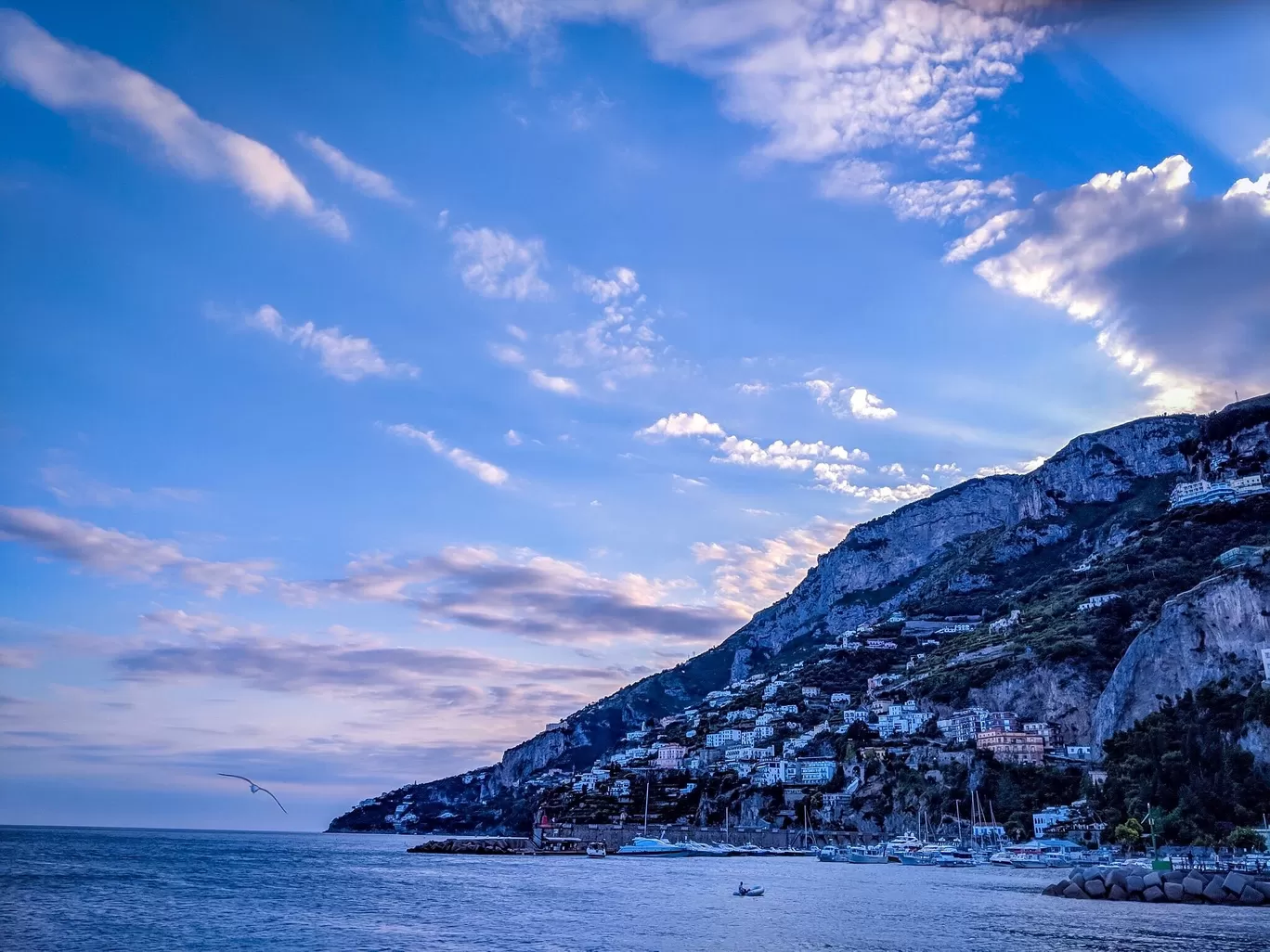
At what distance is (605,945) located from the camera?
3388 cm

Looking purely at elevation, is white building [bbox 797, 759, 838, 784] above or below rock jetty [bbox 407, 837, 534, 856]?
above

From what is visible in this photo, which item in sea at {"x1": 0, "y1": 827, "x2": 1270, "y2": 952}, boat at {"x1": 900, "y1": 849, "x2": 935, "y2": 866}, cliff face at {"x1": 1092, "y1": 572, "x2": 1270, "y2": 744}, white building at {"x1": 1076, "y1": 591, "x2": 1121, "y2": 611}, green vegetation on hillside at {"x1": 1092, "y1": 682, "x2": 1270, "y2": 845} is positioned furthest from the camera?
white building at {"x1": 1076, "y1": 591, "x2": 1121, "y2": 611}

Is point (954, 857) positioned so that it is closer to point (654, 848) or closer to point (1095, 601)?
point (654, 848)

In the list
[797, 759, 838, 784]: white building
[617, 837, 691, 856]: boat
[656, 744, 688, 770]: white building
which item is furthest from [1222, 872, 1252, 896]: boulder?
[656, 744, 688, 770]: white building

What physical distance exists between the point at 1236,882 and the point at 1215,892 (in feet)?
3.77

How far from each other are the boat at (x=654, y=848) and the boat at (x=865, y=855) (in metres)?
26.0

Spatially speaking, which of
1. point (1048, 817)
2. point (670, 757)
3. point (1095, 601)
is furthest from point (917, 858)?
point (670, 757)

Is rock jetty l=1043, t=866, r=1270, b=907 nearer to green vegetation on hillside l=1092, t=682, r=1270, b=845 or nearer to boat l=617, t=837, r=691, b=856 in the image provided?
green vegetation on hillside l=1092, t=682, r=1270, b=845

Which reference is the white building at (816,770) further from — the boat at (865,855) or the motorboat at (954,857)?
the motorboat at (954,857)

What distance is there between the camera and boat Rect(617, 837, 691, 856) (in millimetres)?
121125

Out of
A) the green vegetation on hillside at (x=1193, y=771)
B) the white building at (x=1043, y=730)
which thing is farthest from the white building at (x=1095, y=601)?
the green vegetation on hillside at (x=1193, y=771)

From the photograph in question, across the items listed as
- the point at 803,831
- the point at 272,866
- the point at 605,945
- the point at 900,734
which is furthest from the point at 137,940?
the point at 900,734

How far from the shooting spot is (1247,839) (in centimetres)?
6606

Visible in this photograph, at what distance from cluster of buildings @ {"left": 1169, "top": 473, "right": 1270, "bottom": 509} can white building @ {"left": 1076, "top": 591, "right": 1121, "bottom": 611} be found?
106 ft
